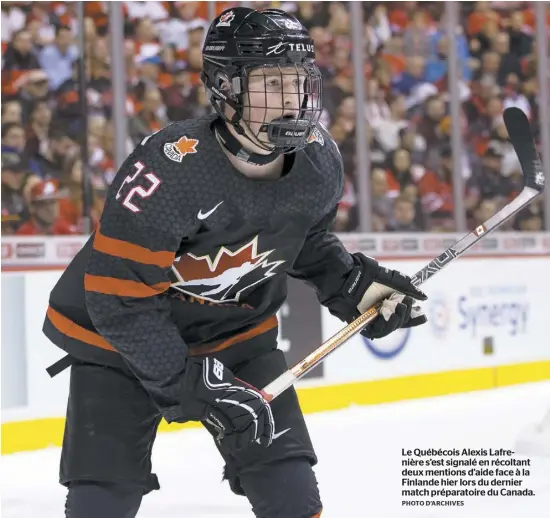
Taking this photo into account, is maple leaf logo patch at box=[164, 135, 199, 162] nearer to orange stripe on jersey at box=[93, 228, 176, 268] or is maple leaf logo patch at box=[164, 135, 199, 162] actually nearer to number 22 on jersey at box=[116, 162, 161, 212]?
number 22 on jersey at box=[116, 162, 161, 212]

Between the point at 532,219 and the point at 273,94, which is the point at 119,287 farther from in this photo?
the point at 532,219

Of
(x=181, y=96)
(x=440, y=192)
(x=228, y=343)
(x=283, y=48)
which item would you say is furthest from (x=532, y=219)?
(x=283, y=48)

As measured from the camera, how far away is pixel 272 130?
1.76 meters

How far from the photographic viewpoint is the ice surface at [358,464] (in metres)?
2.96

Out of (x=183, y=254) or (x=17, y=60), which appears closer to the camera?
(x=183, y=254)

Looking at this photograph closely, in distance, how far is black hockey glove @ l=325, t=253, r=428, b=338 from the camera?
6.76 feet

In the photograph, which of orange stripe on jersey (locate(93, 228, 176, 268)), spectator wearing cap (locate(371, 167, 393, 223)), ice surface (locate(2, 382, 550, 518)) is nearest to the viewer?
orange stripe on jersey (locate(93, 228, 176, 268))

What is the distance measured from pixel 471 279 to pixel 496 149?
1124 millimetres

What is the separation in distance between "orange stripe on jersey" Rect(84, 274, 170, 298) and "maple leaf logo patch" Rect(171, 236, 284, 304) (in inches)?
4.4

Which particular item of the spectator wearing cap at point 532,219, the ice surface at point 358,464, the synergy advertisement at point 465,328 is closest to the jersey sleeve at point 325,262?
the ice surface at point 358,464

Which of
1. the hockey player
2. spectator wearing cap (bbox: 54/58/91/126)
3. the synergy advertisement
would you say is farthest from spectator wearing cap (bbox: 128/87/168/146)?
the hockey player

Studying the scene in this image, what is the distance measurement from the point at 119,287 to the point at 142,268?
0.05 m

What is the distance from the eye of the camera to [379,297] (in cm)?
209

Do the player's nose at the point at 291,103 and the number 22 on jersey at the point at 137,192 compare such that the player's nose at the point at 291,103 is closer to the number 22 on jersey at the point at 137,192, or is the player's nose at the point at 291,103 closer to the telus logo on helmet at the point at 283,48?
the telus logo on helmet at the point at 283,48
